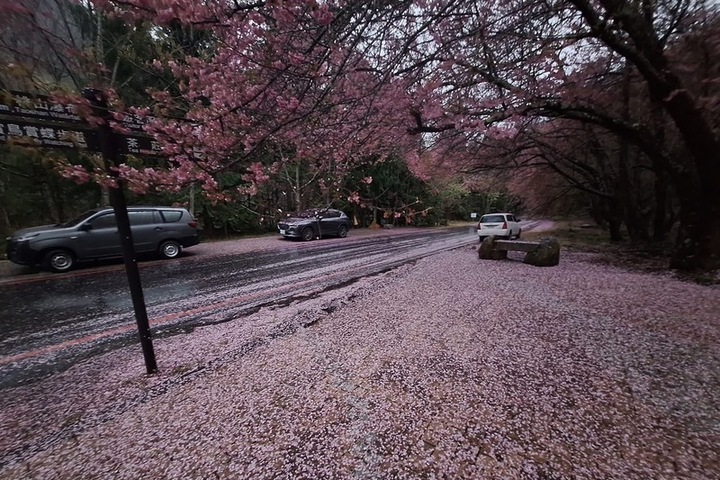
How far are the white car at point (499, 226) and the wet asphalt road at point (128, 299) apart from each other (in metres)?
7.20

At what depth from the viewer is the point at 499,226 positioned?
14.1m

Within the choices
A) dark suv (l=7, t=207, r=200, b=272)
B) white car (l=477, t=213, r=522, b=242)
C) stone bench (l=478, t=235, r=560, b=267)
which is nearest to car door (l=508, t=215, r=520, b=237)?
white car (l=477, t=213, r=522, b=242)

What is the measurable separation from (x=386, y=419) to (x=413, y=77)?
4.50 m

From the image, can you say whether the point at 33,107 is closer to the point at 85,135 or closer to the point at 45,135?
the point at 45,135

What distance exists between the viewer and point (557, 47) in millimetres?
4590

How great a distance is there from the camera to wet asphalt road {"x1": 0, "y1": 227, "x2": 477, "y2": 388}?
3469mm

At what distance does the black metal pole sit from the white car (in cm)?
1383

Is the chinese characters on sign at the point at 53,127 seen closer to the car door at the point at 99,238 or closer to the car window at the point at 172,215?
the car door at the point at 99,238

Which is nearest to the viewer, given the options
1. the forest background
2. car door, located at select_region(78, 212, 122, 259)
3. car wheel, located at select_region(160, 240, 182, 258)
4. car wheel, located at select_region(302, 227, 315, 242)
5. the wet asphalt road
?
the forest background

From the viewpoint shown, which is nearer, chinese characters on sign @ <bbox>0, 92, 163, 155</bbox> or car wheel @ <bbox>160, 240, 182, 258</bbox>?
chinese characters on sign @ <bbox>0, 92, 163, 155</bbox>

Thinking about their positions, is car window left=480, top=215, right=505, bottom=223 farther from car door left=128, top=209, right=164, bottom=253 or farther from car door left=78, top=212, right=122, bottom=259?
car door left=78, top=212, right=122, bottom=259

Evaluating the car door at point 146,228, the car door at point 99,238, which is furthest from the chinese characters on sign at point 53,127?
the car door at point 146,228

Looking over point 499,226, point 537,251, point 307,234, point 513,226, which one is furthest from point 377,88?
point 513,226

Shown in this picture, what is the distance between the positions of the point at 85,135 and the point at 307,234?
1229cm
